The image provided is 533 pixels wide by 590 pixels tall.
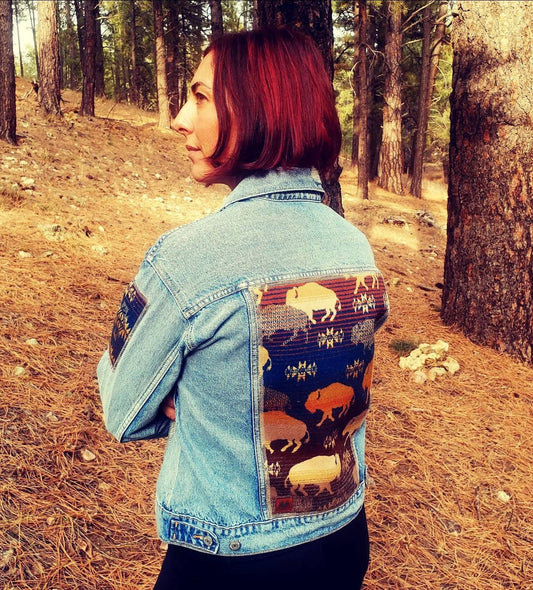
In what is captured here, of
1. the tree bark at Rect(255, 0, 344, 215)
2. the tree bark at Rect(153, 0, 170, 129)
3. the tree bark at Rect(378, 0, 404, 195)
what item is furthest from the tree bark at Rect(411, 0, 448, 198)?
the tree bark at Rect(255, 0, 344, 215)

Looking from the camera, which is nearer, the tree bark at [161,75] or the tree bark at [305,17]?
the tree bark at [305,17]

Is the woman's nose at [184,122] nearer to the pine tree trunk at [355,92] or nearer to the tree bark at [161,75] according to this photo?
the pine tree trunk at [355,92]

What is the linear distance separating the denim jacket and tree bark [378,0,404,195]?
15.8 metres

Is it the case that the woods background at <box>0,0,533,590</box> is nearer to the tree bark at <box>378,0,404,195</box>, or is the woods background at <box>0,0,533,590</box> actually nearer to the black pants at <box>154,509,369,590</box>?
the black pants at <box>154,509,369,590</box>

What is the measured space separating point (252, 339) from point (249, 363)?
0.17 ft

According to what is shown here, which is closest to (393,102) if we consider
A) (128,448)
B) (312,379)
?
(128,448)

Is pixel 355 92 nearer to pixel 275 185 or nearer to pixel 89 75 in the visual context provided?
pixel 89 75

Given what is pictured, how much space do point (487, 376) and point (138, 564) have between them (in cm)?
286

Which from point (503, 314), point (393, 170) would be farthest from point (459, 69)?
point (393, 170)

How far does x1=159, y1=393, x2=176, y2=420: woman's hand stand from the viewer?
1133 millimetres

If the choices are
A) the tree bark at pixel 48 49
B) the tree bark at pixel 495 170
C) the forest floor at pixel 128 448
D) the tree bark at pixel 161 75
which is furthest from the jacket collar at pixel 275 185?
the tree bark at pixel 161 75

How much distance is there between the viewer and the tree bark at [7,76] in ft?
24.9

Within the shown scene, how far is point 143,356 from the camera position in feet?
3.38

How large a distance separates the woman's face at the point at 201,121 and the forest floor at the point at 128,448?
5.99ft
